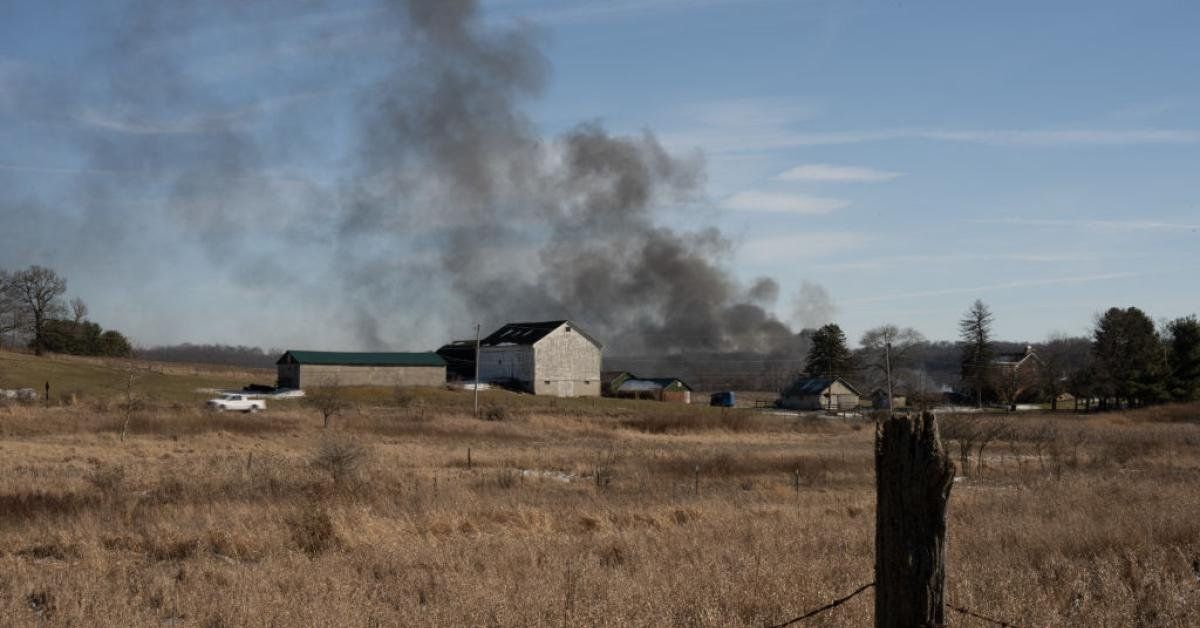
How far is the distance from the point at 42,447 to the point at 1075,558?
32.7 metres

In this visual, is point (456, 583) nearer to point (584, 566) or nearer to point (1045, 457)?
point (584, 566)

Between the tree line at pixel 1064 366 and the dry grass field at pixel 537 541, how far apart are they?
155 ft

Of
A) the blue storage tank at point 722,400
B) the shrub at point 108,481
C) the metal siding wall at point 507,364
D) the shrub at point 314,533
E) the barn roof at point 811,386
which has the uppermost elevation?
the metal siding wall at point 507,364

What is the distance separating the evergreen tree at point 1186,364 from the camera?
274 ft

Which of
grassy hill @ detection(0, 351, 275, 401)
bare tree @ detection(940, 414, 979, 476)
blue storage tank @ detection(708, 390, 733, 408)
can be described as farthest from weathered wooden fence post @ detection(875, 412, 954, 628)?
blue storage tank @ detection(708, 390, 733, 408)

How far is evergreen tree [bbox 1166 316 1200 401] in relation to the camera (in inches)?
3282

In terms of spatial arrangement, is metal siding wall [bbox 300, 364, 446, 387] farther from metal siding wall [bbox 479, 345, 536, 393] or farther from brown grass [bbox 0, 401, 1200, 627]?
brown grass [bbox 0, 401, 1200, 627]

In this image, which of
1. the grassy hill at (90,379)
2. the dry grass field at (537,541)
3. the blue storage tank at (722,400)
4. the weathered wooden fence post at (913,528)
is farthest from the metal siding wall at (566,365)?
the weathered wooden fence post at (913,528)

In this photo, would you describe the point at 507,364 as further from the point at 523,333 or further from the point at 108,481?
the point at 108,481

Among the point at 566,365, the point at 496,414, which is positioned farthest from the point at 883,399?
the point at 496,414

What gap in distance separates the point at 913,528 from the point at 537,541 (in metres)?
8.43

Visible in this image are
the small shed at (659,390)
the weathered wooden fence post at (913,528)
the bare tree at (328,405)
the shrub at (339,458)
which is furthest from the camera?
the small shed at (659,390)

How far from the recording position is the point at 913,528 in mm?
5156

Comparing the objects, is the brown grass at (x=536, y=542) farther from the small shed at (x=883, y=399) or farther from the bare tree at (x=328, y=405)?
the small shed at (x=883, y=399)
